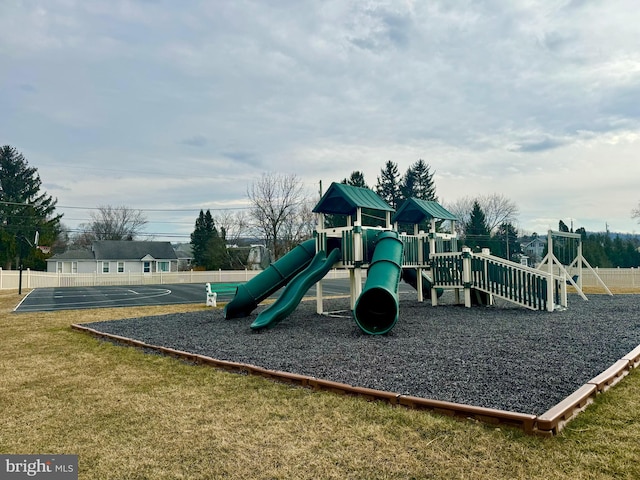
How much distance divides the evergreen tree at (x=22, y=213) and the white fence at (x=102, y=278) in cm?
1253

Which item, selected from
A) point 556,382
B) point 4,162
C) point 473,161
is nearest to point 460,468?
point 556,382

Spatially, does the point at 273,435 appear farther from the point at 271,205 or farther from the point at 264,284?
the point at 271,205

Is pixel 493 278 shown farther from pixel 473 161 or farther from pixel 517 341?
pixel 473 161

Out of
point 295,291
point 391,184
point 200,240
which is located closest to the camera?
point 295,291

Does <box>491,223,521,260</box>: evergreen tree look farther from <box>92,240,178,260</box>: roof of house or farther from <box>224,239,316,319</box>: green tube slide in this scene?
<box>224,239,316,319</box>: green tube slide

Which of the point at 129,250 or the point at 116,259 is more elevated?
the point at 129,250

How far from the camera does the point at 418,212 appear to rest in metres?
15.8

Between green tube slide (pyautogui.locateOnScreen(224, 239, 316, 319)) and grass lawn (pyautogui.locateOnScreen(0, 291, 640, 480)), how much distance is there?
5.82 meters

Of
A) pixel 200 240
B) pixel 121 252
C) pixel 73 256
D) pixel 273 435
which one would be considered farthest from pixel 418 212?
pixel 73 256

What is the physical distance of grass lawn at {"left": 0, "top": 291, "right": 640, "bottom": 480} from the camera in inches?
118

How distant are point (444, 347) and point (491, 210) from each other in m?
55.2

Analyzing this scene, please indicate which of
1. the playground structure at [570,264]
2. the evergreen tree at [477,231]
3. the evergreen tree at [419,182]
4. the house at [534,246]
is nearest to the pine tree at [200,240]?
the evergreen tree at [419,182]

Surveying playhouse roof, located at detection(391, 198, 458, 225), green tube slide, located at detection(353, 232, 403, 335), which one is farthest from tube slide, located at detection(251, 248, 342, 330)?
playhouse roof, located at detection(391, 198, 458, 225)

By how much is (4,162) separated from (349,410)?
57.4 metres
